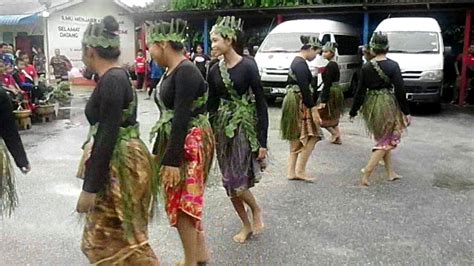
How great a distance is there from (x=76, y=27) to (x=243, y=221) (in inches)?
697

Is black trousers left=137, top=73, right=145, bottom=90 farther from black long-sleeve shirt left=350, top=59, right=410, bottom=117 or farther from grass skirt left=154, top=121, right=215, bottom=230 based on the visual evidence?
grass skirt left=154, top=121, right=215, bottom=230

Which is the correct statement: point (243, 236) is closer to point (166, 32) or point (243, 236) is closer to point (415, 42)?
point (166, 32)

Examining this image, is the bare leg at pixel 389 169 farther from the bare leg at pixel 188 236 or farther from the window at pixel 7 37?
the window at pixel 7 37

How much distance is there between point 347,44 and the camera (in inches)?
578

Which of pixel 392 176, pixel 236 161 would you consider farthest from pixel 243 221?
pixel 392 176

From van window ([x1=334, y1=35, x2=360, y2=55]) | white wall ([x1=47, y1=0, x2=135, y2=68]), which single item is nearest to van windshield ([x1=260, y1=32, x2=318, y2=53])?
van window ([x1=334, y1=35, x2=360, y2=55])

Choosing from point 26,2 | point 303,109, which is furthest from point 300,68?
point 26,2

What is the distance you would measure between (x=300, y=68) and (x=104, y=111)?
129 inches

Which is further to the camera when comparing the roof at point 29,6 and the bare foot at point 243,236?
the roof at point 29,6

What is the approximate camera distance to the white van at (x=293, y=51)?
1220cm

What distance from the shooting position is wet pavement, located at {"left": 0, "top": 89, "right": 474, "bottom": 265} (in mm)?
3740

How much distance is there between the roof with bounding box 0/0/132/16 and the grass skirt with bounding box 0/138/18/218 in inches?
679

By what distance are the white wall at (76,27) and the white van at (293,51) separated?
692cm

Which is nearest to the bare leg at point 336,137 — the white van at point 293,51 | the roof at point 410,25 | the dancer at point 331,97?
the dancer at point 331,97
